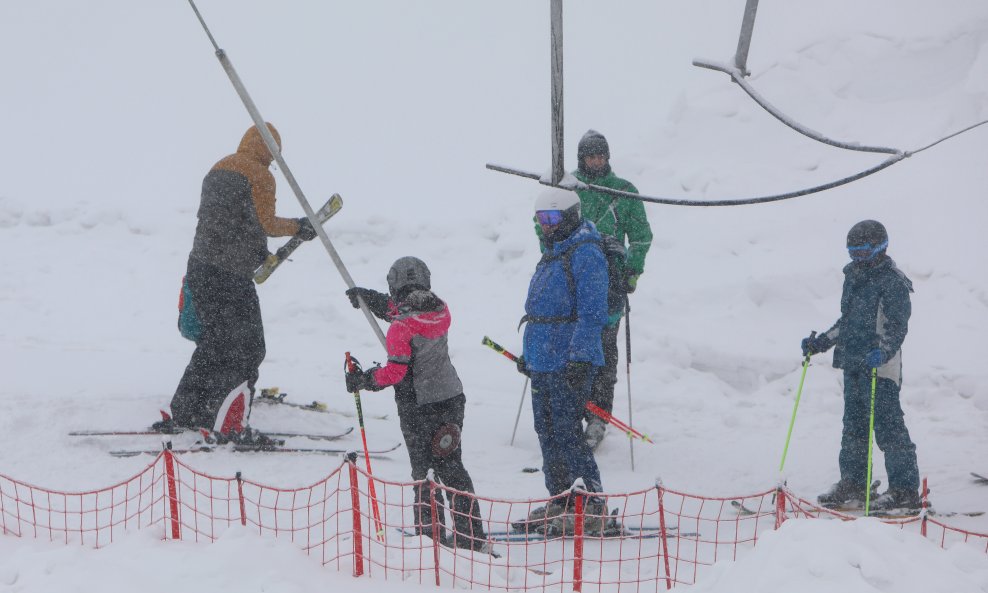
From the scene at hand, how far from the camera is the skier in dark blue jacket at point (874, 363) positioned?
5.17m

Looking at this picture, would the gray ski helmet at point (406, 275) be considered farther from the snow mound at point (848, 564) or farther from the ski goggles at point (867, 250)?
the ski goggles at point (867, 250)

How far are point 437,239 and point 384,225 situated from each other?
83 cm

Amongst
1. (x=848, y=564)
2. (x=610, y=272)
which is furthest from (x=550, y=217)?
(x=848, y=564)

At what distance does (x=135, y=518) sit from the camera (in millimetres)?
A: 4566

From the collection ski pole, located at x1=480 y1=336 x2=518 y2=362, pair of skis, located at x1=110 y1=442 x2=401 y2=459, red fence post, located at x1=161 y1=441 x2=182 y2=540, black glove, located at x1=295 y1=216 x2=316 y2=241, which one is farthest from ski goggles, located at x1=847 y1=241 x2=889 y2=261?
red fence post, located at x1=161 y1=441 x2=182 y2=540

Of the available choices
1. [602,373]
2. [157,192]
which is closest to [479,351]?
[602,373]

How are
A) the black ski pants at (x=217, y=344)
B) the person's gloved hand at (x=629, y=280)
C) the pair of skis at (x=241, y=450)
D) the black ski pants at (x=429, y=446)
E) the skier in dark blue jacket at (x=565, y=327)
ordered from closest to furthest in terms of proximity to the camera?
the black ski pants at (x=429, y=446), the skier in dark blue jacket at (x=565, y=327), the pair of skis at (x=241, y=450), the black ski pants at (x=217, y=344), the person's gloved hand at (x=629, y=280)

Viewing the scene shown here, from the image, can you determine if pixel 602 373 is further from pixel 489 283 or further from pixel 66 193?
pixel 66 193

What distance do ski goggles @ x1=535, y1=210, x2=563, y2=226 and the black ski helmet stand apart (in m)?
1.80

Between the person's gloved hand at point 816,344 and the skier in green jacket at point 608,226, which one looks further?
the skier in green jacket at point 608,226

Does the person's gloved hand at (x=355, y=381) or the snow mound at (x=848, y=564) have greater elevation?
the person's gloved hand at (x=355, y=381)

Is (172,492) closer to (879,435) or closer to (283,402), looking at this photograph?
(283,402)

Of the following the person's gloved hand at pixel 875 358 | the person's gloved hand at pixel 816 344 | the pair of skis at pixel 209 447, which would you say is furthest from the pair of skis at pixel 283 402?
the person's gloved hand at pixel 875 358

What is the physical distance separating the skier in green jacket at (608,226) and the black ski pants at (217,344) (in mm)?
2441
